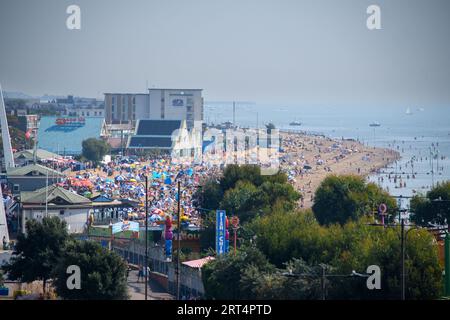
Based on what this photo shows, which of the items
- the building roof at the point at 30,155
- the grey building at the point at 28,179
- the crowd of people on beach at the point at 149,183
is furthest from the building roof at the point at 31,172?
the building roof at the point at 30,155

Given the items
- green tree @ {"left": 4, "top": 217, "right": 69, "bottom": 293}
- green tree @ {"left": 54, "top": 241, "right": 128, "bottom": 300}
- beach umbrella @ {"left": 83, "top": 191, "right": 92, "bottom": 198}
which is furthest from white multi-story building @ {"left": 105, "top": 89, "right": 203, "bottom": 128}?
green tree @ {"left": 54, "top": 241, "right": 128, "bottom": 300}

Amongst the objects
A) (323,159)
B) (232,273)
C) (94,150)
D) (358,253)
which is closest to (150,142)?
(94,150)

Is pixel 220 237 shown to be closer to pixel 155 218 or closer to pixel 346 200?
pixel 346 200

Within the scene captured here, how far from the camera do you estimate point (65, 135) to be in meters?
58.5

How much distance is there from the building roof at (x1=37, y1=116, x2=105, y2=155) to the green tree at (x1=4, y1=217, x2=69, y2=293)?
34.6 m

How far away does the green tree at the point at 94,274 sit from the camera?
52.9ft

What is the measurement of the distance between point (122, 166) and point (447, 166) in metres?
15.8

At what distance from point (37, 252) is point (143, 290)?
5.63 feet

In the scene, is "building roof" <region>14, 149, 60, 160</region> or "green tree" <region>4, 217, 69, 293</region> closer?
"green tree" <region>4, 217, 69, 293</region>

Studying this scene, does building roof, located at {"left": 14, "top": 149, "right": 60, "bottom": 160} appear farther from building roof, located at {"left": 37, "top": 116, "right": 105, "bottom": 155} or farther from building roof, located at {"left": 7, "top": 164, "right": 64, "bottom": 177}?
building roof, located at {"left": 7, "top": 164, "right": 64, "bottom": 177}

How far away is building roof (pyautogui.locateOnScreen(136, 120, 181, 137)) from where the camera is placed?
59.5 metres

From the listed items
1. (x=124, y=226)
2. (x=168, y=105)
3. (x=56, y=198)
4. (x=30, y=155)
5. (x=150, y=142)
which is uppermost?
(x=168, y=105)

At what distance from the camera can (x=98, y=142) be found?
5184cm

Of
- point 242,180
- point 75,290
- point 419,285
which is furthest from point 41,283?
point 242,180
